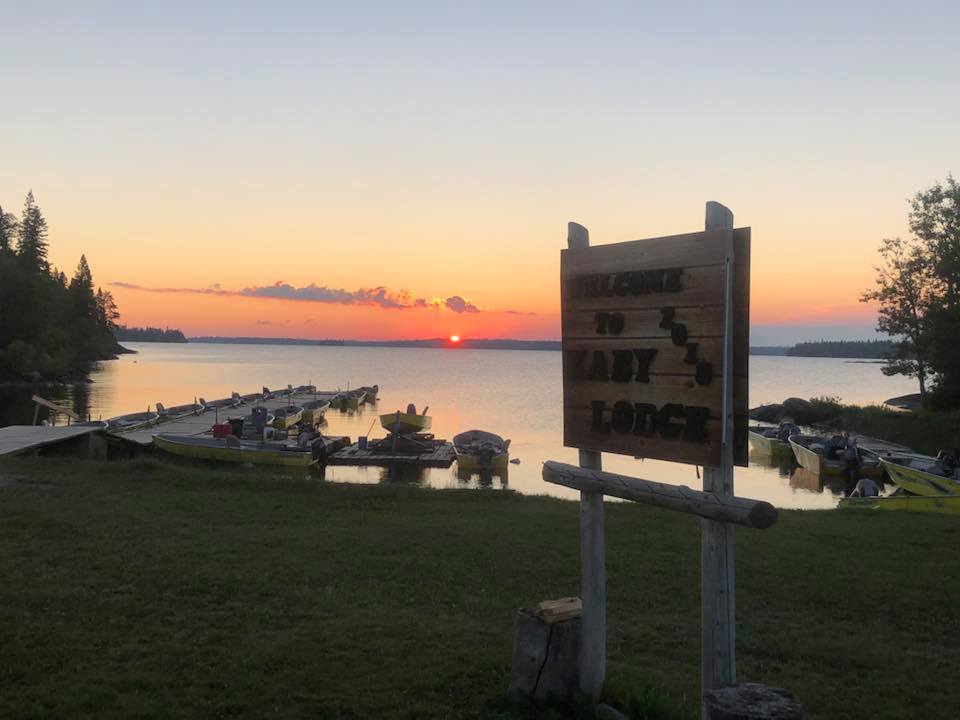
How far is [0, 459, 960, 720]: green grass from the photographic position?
6.47 m

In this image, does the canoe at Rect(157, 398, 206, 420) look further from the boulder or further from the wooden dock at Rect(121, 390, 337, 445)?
the boulder

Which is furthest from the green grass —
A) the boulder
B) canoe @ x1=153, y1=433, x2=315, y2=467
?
the boulder

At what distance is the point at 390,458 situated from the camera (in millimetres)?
36281

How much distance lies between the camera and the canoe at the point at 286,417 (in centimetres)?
4878

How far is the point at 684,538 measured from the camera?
13648mm

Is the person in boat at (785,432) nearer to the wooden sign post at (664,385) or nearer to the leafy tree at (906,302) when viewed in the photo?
the leafy tree at (906,302)

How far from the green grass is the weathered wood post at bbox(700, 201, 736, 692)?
94cm

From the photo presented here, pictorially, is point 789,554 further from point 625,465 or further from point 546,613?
point 625,465

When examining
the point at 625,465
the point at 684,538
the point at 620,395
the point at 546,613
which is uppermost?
the point at 620,395

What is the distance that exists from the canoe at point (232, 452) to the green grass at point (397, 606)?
16.3m

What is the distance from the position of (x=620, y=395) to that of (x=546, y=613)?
1.87 metres

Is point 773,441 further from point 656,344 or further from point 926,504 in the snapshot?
point 656,344

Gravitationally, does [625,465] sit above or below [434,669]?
below

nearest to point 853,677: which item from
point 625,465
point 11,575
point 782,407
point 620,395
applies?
point 620,395
